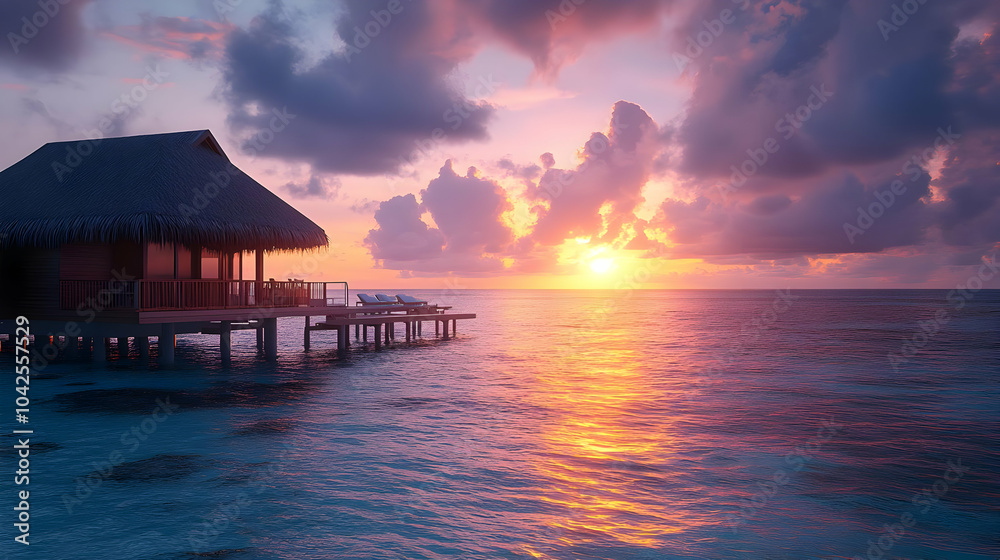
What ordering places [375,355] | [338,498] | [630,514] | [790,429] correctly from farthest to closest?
→ [375,355] → [790,429] → [338,498] → [630,514]

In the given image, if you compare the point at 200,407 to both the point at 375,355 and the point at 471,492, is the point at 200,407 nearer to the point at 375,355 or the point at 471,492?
the point at 471,492

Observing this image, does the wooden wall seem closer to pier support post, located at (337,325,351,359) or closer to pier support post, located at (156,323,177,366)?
pier support post, located at (156,323,177,366)

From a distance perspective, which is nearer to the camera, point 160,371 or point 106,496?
point 106,496

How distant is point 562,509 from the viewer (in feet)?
25.6

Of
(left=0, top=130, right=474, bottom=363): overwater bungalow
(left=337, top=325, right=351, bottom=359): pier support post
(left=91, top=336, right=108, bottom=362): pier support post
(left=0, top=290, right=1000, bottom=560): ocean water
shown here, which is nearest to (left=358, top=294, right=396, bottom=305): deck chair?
(left=337, top=325, right=351, bottom=359): pier support post

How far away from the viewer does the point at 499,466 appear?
981 cm

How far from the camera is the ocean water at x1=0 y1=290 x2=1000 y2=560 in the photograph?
22.6 feet

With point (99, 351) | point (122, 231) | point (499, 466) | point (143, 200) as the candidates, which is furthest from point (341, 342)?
point (499, 466)

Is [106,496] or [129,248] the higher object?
[129,248]

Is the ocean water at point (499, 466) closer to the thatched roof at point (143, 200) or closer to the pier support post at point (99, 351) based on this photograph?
the pier support post at point (99, 351)

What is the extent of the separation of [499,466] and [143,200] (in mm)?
13700

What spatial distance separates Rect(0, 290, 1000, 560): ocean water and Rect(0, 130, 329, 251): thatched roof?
425cm

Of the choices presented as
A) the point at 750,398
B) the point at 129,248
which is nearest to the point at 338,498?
the point at 750,398

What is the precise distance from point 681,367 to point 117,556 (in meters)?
21.5
